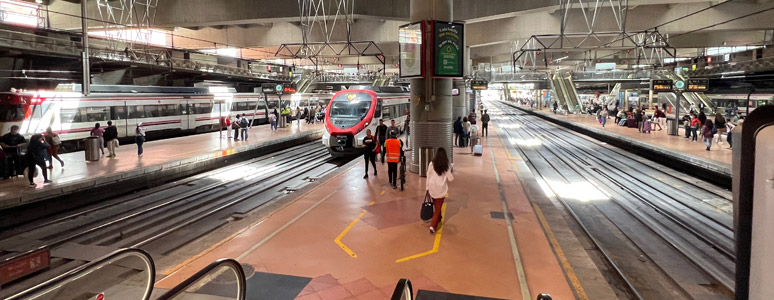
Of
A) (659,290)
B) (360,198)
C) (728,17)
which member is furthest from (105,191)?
(728,17)

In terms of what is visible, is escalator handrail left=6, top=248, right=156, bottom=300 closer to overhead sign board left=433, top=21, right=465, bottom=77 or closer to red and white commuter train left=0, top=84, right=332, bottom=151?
overhead sign board left=433, top=21, right=465, bottom=77

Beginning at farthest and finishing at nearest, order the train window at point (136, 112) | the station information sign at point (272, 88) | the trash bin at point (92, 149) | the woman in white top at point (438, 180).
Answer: the station information sign at point (272, 88) → the train window at point (136, 112) → the trash bin at point (92, 149) → the woman in white top at point (438, 180)

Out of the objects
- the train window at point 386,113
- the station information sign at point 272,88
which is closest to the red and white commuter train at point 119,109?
the station information sign at point 272,88

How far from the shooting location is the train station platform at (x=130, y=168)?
12.1 meters

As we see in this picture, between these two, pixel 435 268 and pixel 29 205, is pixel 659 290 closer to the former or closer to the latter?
pixel 435 268

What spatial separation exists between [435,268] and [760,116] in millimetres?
4922

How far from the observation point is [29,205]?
37.6 feet

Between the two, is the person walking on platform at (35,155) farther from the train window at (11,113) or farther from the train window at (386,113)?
the train window at (386,113)

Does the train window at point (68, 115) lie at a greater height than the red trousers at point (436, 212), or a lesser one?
greater

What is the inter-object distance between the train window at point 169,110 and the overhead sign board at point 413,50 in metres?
18.5

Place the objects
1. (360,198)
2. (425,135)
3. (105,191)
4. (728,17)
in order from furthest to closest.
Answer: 1. (728,17)
2. (425,135)
3. (105,191)
4. (360,198)

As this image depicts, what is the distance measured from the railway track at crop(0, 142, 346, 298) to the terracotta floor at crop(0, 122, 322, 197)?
195cm

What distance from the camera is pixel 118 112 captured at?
76.5 ft

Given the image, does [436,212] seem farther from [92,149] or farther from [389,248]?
[92,149]
